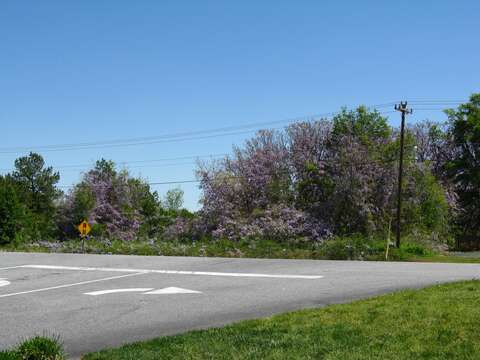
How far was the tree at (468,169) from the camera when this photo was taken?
4716 centimetres

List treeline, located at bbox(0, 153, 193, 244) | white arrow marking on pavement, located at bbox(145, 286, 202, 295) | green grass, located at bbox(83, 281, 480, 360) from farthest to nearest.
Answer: treeline, located at bbox(0, 153, 193, 244), white arrow marking on pavement, located at bbox(145, 286, 202, 295), green grass, located at bbox(83, 281, 480, 360)

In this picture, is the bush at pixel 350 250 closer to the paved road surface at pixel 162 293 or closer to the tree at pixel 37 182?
the paved road surface at pixel 162 293

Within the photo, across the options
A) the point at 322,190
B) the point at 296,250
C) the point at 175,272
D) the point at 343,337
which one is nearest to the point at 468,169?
the point at 322,190

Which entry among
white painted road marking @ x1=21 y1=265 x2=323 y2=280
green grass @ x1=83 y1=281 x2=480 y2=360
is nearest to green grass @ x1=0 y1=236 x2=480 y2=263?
white painted road marking @ x1=21 y1=265 x2=323 y2=280

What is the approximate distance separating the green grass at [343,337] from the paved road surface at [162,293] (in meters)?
1.03

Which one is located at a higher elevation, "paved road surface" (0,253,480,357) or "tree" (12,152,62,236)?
"tree" (12,152,62,236)

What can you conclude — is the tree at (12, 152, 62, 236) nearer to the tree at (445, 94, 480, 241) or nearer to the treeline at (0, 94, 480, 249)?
the treeline at (0, 94, 480, 249)

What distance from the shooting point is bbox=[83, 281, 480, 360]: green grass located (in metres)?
6.32

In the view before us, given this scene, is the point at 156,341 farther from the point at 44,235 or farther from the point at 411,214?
the point at 44,235

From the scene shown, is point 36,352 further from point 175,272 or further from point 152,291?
point 175,272

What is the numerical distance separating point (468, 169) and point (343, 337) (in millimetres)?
44115

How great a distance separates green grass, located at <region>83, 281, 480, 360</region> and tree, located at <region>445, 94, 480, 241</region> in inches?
1602

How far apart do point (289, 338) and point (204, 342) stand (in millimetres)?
1030

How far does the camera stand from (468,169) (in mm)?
47469
